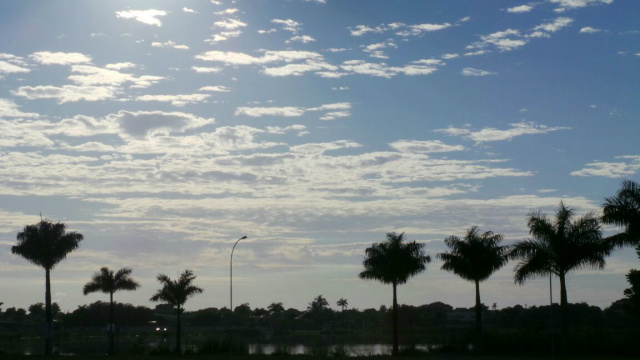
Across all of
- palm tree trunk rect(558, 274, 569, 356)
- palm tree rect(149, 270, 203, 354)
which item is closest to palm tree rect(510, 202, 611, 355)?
palm tree trunk rect(558, 274, 569, 356)

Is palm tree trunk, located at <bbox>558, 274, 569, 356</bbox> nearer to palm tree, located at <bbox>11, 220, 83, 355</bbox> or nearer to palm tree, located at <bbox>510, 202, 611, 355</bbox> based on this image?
palm tree, located at <bbox>510, 202, 611, 355</bbox>

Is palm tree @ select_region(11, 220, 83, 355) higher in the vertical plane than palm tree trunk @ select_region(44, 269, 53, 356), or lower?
higher

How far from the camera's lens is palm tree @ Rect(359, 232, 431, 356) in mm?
55906

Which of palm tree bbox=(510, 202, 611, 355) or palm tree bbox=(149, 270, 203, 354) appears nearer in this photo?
palm tree bbox=(510, 202, 611, 355)

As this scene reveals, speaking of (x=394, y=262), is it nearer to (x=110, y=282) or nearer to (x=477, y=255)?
(x=477, y=255)

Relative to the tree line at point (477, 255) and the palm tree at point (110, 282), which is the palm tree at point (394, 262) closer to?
the tree line at point (477, 255)

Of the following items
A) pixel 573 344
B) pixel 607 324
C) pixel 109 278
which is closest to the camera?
pixel 573 344

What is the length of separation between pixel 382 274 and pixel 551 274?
1314cm

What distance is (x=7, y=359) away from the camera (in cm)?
4744

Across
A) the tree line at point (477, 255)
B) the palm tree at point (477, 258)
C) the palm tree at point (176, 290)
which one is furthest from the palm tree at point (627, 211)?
the palm tree at point (176, 290)

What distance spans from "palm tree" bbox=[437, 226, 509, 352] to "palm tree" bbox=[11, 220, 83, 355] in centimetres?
2870

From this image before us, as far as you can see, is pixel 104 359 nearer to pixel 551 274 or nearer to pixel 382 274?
pixel 382 274

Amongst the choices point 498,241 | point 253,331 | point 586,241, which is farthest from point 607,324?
point 253,331

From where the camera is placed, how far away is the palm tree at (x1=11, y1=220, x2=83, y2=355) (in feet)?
190
